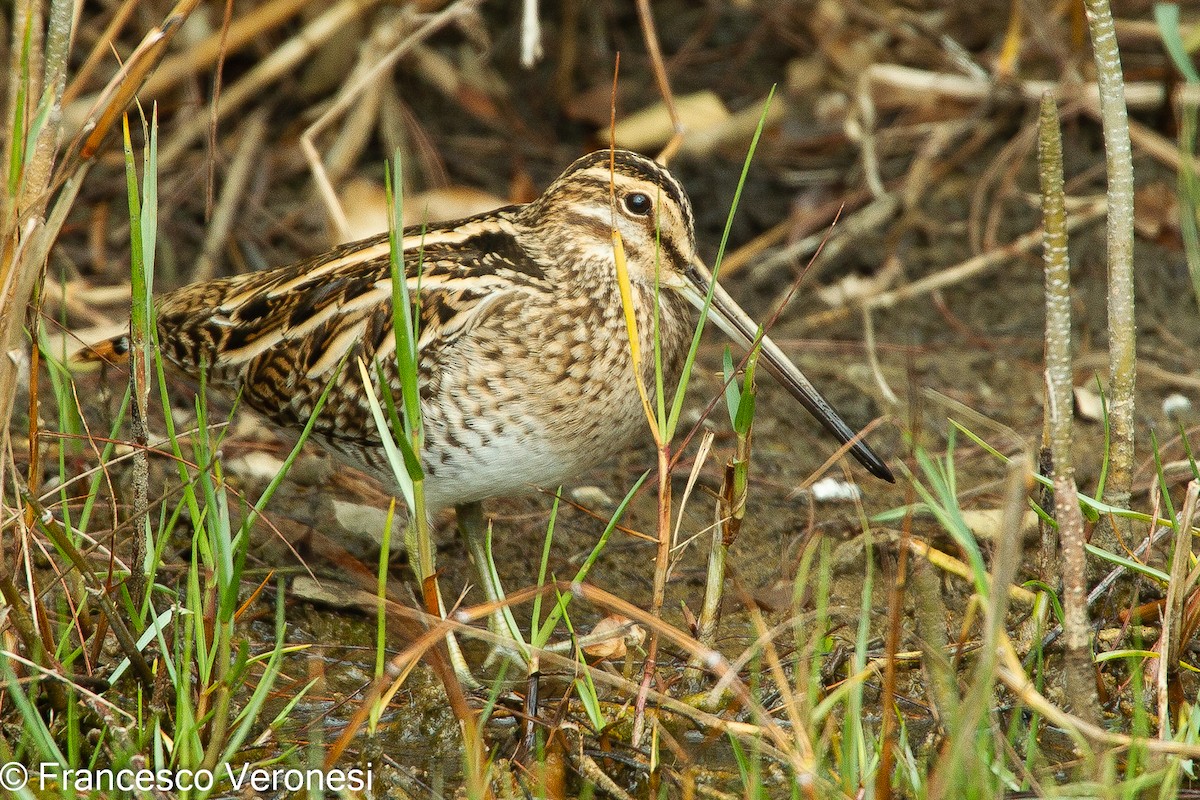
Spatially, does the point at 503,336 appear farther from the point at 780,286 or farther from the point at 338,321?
the point at 780,286

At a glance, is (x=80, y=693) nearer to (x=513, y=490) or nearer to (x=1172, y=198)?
(x=513, y=490)

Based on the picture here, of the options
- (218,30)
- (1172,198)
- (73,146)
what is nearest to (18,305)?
(73,146)

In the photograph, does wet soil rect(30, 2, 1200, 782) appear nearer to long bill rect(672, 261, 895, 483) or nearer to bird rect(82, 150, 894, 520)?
long bill rect(672, 261, 895, 483)

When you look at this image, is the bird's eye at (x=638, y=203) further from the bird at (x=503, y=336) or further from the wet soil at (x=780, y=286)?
the wet soil at (x=780, y=286)

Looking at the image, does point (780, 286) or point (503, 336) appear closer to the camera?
point (503, 336)

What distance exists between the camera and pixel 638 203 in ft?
10.2

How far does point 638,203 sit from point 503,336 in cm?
43

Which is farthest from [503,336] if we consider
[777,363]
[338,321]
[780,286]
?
[780,286]

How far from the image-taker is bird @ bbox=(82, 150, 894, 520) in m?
2.98

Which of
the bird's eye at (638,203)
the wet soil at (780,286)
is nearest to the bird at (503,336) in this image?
the bird's eye at (638,203)

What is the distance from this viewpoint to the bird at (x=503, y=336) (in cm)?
298

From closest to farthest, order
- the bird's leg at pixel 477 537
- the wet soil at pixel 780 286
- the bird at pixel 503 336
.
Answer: the bird at pixel 503 336, the bird's leg at pixel 477 537, the wet soil at pixel 780 286

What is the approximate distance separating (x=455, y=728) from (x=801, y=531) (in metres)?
1.15

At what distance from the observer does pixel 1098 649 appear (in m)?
2.73
